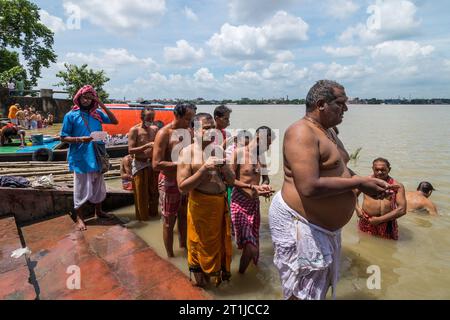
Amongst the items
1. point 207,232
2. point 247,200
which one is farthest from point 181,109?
point 207,232

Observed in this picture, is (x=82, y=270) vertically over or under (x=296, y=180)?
under

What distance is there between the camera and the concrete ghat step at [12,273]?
2566mm

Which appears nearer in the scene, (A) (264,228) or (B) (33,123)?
(A) (264,228)

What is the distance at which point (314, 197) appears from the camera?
6.50 ft

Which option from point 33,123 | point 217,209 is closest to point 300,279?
point 217,209

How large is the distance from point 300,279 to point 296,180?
0.76 m

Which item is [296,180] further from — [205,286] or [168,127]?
[168,127]

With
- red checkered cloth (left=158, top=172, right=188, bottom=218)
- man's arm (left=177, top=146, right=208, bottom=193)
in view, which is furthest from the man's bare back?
man's arm (left=177, top=146, right=208, bottom=193)

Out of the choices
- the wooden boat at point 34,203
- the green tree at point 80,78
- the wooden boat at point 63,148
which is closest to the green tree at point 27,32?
the green tree at point 80,78

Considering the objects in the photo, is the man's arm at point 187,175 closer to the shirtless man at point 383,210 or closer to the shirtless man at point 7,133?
the shirtless man at point 383,210

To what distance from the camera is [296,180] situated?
1.99 m

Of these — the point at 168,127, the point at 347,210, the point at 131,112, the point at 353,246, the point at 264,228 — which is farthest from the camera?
the point at 131,112

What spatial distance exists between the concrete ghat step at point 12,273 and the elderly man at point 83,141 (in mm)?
840

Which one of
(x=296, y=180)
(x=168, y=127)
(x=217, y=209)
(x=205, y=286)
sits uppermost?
(x=168, y=127)
